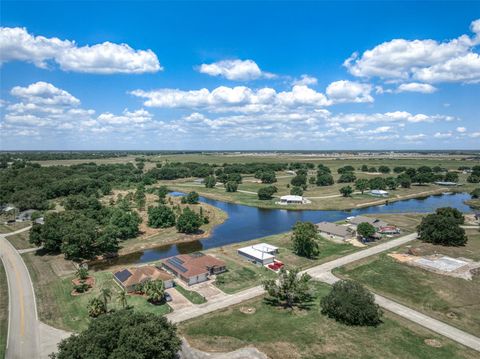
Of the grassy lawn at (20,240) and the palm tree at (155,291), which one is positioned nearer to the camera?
the palm tree at (155,291)

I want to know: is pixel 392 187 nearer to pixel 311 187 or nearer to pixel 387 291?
pixel 311 187

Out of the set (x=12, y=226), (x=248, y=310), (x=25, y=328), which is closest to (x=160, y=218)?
(x=12, y=226)

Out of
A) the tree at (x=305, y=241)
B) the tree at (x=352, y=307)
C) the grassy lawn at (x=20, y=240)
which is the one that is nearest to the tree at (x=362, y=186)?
the tree at (x=305, y=241)

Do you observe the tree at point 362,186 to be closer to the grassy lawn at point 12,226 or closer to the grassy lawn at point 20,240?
the grassy lawn at point 20,240

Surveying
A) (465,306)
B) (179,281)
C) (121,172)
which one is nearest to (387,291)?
(465,306)

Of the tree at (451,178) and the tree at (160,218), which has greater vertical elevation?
the tree at (451,178)

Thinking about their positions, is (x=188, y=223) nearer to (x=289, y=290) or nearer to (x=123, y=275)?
(x=123, y=275)
